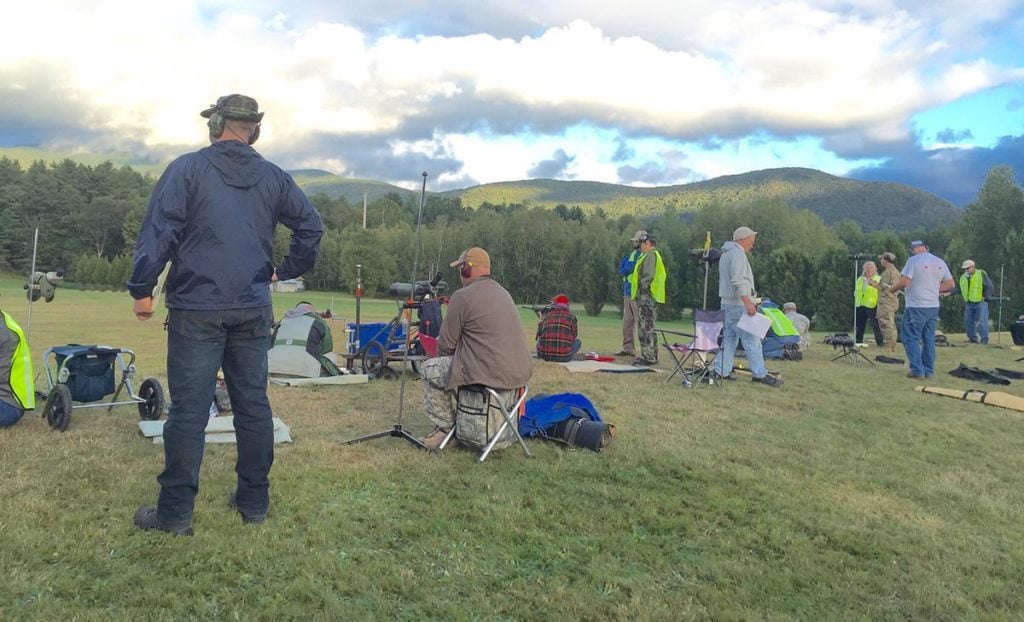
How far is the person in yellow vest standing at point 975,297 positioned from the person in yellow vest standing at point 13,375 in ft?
57.3

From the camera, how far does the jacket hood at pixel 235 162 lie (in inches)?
141

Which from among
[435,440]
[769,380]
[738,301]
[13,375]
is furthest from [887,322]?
[13,375]

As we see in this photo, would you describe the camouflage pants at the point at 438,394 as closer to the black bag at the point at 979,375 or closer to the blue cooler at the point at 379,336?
the blue cooler at the point at 379,336

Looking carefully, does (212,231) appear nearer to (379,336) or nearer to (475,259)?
(475,259)

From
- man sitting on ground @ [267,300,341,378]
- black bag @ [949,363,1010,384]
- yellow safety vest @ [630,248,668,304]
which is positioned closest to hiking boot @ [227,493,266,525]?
man sitting on ground @ [267,300,341,378]

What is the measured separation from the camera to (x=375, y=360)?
921 centimetres

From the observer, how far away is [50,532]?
3.57 m

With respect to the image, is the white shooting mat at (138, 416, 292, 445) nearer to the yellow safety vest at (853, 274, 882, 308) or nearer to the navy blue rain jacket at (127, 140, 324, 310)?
the navy blue rain jacket at (127, 140, 324, 310)

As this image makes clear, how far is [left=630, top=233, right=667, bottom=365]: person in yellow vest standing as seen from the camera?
35.8 feet

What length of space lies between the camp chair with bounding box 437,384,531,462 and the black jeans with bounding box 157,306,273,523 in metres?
1.79

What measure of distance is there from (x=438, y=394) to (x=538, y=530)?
1924 millimetres

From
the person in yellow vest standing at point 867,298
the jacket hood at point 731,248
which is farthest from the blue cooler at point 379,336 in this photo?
the person in yellow vest standing at point 867,298

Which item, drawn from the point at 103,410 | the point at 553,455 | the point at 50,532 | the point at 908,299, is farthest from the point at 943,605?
the point at 908,299

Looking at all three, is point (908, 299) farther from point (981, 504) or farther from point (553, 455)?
point (553, 455)
